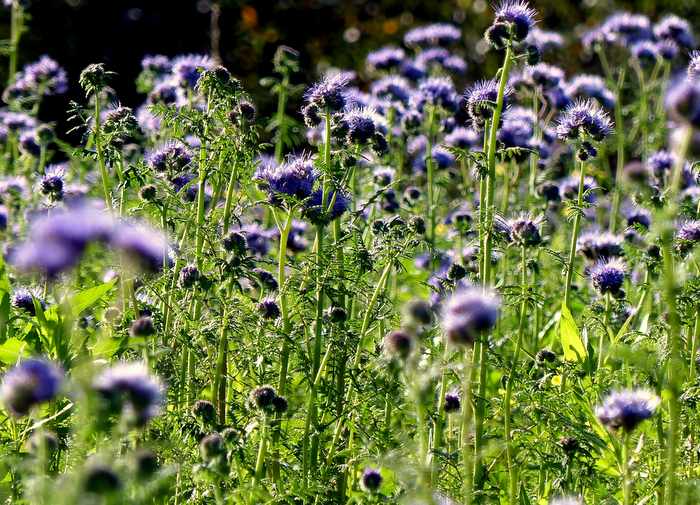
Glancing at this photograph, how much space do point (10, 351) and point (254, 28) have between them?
1030 centimetres

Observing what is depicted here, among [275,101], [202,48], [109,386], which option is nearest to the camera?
[109,386]

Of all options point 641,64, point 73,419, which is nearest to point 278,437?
point 73,419

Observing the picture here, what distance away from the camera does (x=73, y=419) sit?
3359 mm

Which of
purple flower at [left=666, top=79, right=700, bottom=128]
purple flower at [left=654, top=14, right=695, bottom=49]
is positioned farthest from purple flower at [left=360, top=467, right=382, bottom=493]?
purple flower at [left=654, top=14, right=695, bottom=49]

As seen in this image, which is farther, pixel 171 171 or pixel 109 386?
pixel 171 171

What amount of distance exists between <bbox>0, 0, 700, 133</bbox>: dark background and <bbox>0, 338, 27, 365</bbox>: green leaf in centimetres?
794

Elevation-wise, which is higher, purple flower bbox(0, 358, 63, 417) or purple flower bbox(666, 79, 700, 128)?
purple flower bbox(666, 79, 700, 128)

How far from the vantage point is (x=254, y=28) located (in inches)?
527

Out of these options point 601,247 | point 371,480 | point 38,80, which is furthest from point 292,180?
point 38,80

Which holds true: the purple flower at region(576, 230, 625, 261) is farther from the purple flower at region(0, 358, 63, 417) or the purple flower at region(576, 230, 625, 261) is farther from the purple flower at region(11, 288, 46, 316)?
the purple flower at region(0, 358, 63, 417)

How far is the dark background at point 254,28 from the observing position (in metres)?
12.5

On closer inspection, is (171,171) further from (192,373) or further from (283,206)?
(192,373)

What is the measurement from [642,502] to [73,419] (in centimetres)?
183

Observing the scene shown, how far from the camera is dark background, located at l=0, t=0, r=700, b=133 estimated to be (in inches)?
492
